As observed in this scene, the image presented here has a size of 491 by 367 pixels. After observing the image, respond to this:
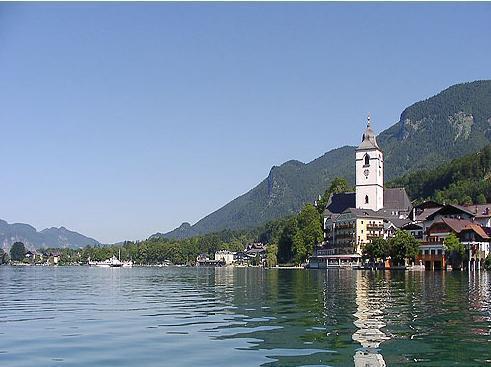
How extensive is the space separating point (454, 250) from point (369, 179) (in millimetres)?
40310

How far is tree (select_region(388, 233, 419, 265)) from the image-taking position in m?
90.9

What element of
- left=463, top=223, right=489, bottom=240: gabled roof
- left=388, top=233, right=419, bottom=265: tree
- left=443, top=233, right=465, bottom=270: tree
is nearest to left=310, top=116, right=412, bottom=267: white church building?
left=388, top=233, right=419, bottom=265: tree

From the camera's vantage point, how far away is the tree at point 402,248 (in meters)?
90.9

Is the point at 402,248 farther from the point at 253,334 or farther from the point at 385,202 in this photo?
the point at 253,334

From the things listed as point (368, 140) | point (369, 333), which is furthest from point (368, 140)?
point (369, 333)

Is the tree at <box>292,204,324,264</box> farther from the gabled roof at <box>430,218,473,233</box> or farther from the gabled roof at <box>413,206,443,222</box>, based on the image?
the gabled roof at <box>430,218,473,233</box>

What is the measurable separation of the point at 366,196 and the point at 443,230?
3448 centimetres

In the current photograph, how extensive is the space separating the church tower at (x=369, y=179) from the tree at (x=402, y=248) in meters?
34.0

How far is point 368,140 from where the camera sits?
134 m

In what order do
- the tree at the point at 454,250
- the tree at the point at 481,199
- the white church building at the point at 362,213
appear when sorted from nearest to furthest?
the tree at the point at 454,250, the white church building at the point at 362,213, the tree at the point at 481,199

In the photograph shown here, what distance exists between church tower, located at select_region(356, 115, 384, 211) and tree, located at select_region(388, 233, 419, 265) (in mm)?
33972

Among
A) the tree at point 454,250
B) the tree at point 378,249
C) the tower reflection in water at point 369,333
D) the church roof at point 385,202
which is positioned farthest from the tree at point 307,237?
the tower reflection in water at point 369,333

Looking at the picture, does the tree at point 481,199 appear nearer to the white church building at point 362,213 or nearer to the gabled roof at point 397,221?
the white church building at point 362,213

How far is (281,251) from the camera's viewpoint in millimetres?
149250
